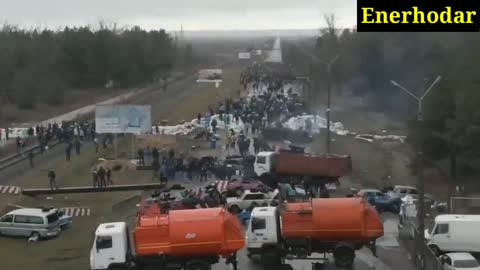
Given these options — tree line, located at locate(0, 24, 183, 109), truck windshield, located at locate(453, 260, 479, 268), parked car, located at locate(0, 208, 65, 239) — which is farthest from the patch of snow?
tree line, located at locate(0, 24, 183, 109)

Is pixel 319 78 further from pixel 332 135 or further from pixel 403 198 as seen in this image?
pixel 403 198

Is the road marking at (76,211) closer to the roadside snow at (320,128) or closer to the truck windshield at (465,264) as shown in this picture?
the truck windshield at (465,264)

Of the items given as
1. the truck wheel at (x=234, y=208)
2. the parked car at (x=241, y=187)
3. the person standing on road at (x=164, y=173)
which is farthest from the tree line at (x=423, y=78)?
the person standing on road at (x=164, y=173)

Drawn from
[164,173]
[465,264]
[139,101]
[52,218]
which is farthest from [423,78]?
[139,101]

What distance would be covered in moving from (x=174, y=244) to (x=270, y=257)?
10.1ft

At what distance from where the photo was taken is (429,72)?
56.9 metres

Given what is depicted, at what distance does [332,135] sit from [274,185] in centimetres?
1788

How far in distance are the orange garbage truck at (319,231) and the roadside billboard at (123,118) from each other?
59.7ft

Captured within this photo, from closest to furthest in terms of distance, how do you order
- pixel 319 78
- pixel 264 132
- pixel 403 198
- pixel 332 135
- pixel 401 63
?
pixel 403 198
pixel 264 132
pixel 332 135
pixel 401 63
pixel 319 78

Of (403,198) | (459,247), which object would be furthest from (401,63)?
(459,247)

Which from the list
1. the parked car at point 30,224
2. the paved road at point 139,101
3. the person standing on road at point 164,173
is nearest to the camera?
the parked car at point 30,224

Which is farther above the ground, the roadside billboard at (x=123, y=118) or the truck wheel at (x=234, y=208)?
the roadside billboard at (x=123, y=118)

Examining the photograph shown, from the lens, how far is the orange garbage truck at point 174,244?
21.9 meters

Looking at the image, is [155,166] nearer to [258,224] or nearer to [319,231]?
[258,224]
